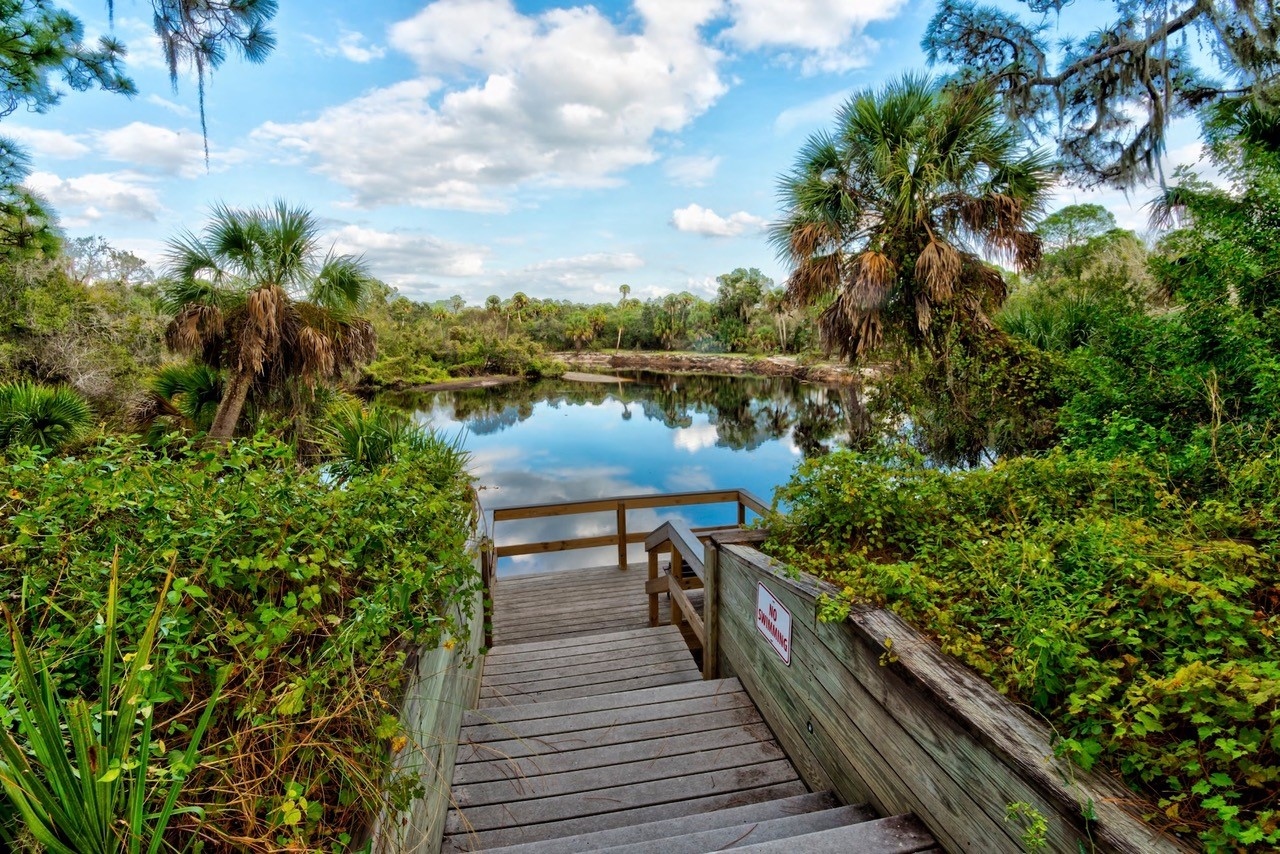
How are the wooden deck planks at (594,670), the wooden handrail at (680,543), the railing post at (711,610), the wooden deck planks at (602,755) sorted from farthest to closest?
the wooden deck planks at (594,670) → the wooden handrail at (680,543) → the railing post at (711,610) → the wooden deck planks at (602,755)

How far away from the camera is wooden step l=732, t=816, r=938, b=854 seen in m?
1.51

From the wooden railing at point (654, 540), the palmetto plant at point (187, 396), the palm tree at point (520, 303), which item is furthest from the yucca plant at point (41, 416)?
the palm tree at point (520, 303)

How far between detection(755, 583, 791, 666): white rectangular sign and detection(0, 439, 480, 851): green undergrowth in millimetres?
1407

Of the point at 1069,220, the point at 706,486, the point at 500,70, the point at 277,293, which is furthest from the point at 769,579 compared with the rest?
the point at 1069,220

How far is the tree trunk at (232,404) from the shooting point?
6.84 metres

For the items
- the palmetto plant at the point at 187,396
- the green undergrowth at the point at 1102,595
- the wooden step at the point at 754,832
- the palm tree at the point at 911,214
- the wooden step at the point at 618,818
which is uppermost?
the palm tree at the point at 911,214

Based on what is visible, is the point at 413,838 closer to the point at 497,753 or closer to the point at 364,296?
the point at 497,753

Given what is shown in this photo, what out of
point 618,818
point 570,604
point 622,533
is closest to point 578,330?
point 622,533

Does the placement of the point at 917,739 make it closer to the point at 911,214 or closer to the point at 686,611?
the point at 686,611

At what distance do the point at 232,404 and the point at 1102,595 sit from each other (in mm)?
8532

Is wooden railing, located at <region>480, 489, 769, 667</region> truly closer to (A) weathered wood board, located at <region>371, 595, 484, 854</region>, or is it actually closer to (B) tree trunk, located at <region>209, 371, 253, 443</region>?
(A) weathered wood board, located at <region>371, 595, 484, 854</region>

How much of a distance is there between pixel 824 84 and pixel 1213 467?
10.4 meters

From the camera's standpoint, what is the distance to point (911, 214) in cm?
679

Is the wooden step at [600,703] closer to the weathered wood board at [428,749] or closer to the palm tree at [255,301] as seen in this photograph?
the weathered wood board at [428,749]
